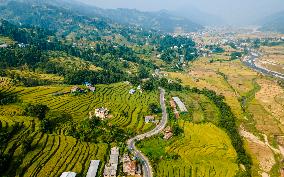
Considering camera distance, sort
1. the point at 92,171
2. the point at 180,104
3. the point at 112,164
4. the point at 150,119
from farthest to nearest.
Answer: the point at 180,104
the point at 150,119
the point at 112,164
the point at 92,171

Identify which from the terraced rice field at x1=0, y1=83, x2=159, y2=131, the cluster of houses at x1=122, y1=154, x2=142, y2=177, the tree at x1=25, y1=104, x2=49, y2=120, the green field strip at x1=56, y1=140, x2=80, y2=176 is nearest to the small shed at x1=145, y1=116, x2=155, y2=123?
the terraced rice field at x1=0, y1=83, x2=159, y2=131

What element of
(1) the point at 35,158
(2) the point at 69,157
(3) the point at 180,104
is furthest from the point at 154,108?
(1) the point at 35,158

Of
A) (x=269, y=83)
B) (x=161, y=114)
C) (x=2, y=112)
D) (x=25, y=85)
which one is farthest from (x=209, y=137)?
(x=269, y=83)

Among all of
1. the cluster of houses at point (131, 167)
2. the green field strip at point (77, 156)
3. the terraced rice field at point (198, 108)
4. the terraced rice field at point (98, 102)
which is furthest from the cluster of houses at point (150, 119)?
the green field strip at point (77, 156)

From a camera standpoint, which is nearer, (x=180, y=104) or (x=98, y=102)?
(x=98, y=102)

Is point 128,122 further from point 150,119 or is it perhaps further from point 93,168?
point 93,168

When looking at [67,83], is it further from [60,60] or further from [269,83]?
[269,83]
